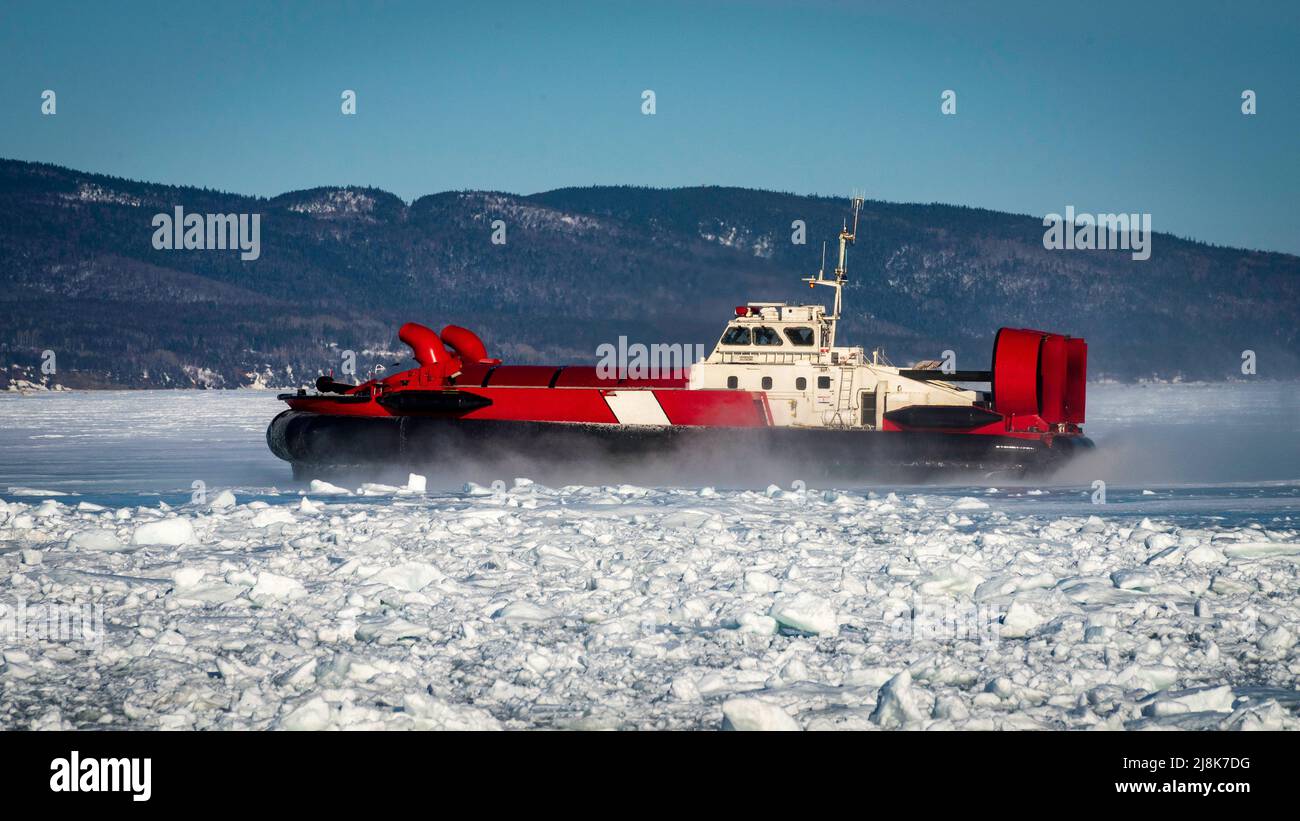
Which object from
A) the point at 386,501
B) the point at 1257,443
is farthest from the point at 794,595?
the point at 1257,443

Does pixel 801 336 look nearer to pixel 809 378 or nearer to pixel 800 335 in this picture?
pixel 800 335

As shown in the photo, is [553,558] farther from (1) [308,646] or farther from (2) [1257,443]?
(2) [1257,443]

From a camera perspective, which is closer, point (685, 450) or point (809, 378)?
point (685, 450)

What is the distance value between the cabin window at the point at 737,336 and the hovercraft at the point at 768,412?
0.07ft

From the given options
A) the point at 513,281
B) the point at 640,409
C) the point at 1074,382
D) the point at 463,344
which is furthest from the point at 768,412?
the point at 513,281

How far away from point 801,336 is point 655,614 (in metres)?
10.9

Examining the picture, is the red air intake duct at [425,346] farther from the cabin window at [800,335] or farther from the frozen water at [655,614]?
the cabin window at [800,335]

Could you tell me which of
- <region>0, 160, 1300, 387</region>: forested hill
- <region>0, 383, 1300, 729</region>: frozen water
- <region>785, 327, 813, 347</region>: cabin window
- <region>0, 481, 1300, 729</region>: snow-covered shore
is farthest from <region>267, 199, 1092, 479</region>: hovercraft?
<region>0, 160, 1300, 387</region>: forested hill

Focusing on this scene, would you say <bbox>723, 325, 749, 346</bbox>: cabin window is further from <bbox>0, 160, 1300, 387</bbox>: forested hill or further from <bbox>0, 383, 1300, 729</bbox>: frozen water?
<bbox>0, 160, 1300, 387</bbox>: forested hill

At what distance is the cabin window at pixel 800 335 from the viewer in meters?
18.4

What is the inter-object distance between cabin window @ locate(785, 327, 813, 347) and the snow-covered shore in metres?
6.24

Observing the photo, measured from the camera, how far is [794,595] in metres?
8.16

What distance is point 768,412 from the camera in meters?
18.2

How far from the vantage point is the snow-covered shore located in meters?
5.95
